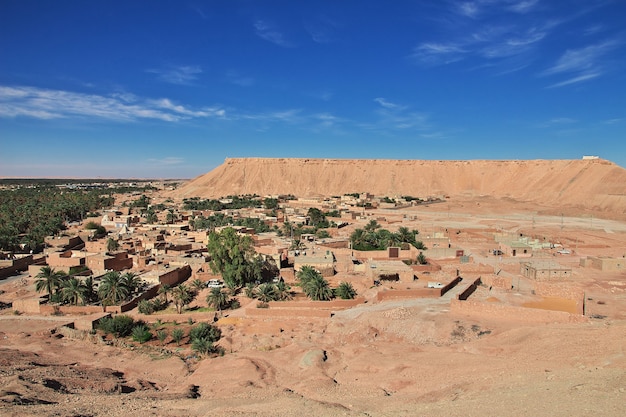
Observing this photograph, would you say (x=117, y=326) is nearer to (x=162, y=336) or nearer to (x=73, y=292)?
(x=162, y=336)

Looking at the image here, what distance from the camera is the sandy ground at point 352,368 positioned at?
38.1ft

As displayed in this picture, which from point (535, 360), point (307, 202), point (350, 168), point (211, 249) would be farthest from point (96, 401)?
point (350, 168)

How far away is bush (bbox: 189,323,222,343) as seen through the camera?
63.5 feet

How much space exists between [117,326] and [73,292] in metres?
4.81

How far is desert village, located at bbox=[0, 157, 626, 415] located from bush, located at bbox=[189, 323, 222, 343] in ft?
1.27

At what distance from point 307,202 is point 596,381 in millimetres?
68519

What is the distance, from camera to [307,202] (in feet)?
261

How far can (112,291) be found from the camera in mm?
23219

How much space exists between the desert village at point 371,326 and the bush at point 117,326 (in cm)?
53

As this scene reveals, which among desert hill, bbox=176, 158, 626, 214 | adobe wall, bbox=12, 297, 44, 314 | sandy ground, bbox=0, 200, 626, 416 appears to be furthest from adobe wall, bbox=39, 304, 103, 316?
desert hill, bbox=176, 158, 626, 214

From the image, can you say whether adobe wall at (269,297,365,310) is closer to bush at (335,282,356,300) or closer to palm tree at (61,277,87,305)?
bush at (335,282,356,300)

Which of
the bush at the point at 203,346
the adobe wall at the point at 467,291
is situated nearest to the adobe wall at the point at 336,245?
the adobe wall at the point at 467,291

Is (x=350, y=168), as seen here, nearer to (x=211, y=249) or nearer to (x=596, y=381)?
(x=211, y=249)

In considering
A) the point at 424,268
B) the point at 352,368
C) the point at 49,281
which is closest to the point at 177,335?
the point at 352,368
